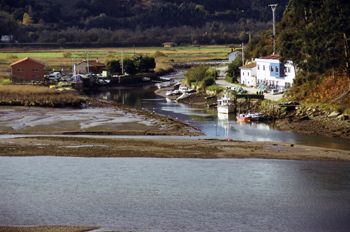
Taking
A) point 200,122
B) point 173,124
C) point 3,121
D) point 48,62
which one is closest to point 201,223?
point 173,124

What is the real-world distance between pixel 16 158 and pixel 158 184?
11966 millimetres

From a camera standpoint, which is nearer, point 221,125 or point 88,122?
point 221,125

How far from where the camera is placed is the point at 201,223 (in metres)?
23.0

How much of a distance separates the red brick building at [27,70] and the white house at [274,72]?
4047 cm

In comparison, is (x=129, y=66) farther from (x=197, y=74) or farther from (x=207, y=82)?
(x=207, y=82)

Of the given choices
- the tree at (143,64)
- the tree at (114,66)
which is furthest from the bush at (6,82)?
→ the tree at (143,64)

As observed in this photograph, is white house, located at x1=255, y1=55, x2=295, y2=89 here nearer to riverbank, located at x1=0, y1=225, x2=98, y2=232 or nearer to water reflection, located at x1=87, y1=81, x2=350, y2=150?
water reflection, located at x1=87, y1=81, x2=350, y2=150

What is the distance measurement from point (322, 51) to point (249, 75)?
991 inches

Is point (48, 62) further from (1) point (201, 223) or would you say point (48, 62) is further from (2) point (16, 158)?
(1) point (201, 223)

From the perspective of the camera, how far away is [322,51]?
47.7 m

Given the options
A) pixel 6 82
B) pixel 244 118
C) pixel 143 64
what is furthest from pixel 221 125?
pixel 143 64

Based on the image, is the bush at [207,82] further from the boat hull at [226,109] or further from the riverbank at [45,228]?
the riverbank at [45,228]

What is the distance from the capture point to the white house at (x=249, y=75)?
7156cm

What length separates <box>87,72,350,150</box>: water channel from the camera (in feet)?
133
